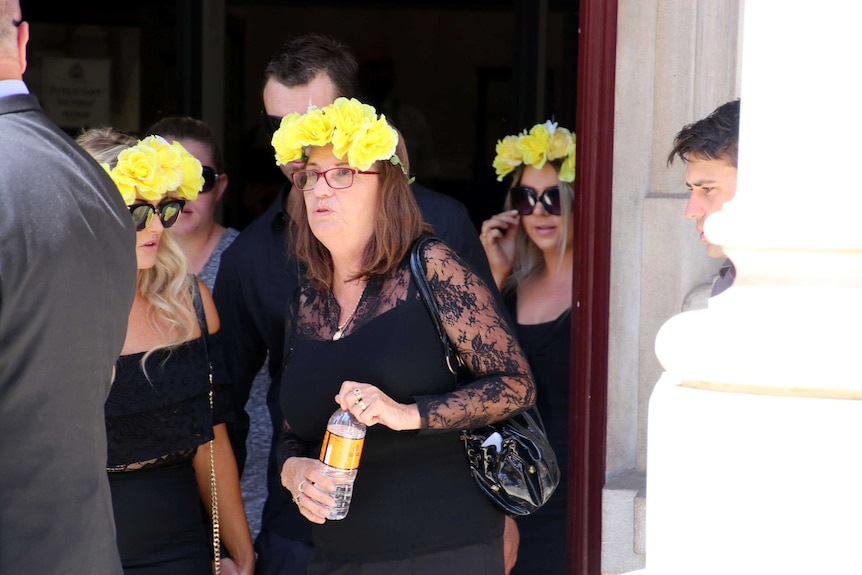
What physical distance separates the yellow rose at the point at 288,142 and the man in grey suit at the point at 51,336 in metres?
0.88

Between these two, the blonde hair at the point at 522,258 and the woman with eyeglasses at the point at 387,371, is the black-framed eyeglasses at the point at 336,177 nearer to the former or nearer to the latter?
the woman with eyeglasses at the point at 387,371

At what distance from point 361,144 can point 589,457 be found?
53.1 inches

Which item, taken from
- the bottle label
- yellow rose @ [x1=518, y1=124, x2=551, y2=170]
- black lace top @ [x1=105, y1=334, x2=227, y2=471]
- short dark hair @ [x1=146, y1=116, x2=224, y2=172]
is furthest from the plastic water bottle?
short dark hair @ [x1=146, y1=116, x2=224, y2=172]

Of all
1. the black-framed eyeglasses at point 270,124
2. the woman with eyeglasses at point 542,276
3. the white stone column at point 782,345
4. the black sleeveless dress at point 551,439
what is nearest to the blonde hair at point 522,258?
the woman with eyeglasses at point 542,276

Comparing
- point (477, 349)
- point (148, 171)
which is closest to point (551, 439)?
point (477, 349)

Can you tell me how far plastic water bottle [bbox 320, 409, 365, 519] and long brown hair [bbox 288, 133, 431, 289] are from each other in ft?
1.40

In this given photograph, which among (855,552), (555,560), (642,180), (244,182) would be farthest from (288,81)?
(244,182)

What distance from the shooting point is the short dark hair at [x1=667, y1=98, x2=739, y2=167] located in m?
2.89

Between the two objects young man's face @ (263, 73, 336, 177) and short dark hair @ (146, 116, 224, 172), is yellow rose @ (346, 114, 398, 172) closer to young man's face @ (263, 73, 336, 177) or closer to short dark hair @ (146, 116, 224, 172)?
young man's face @ (263, 73, 336, 177)

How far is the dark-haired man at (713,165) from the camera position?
2.88 m

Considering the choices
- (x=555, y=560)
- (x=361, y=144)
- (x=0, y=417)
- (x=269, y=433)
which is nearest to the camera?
(x=0, y=417)

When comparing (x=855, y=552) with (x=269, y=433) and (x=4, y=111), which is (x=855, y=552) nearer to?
(x=4, y=111)

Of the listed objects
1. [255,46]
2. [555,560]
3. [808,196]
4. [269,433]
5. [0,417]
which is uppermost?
[255,46]

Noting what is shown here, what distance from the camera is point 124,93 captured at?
858 centimetres
